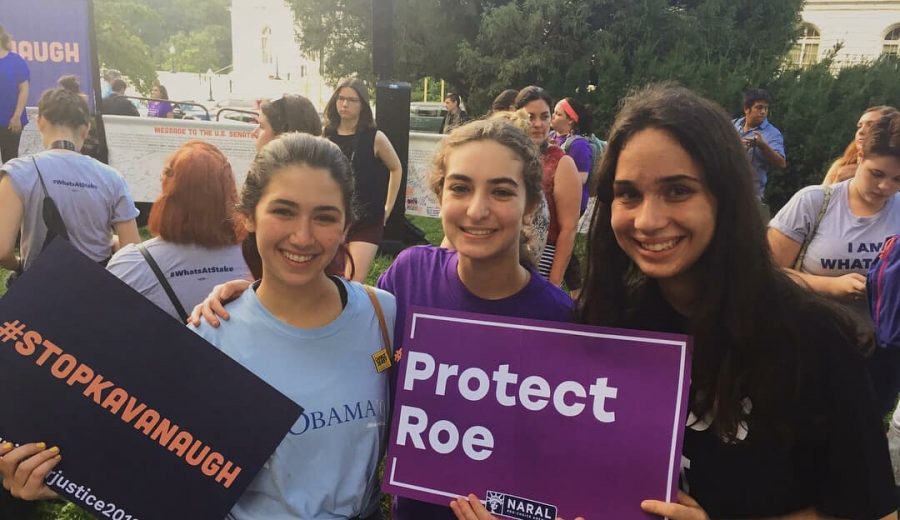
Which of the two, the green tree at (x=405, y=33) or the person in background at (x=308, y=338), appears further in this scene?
the green tree at (x=405, y=33)

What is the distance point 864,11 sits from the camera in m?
35.8

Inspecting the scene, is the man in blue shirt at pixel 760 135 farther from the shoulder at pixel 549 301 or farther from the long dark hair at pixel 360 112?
the shoulder at pixel 549 301

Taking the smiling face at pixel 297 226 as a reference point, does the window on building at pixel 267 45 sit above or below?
Answer: above

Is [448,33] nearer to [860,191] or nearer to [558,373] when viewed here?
[860,191]

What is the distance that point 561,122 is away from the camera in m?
6.50

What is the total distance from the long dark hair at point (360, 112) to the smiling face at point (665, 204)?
3.51 meters

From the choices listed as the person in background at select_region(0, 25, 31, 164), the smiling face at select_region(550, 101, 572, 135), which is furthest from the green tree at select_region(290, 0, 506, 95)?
the smiling face at select_region(550, 101, 572, 135)

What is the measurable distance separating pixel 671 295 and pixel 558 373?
34 centimetres

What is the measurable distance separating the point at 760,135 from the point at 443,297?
21.8 feet

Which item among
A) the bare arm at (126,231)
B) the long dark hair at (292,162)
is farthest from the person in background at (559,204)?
the bare arm at (126,231)

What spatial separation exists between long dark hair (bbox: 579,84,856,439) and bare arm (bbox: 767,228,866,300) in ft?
5.29

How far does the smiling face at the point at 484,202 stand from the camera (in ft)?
6.04

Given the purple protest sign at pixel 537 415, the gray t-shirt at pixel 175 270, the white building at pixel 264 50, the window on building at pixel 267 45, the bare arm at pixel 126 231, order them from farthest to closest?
the window on building at pixel 267 45 < the white building at pixel 264 50 < the bare arm at pixel 126 231 < the gray t-shirt at pixel 175 270 < the purple protest sign at pixel 537 415

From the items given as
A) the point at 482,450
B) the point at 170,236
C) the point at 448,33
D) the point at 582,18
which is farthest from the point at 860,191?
the point at 448,33
